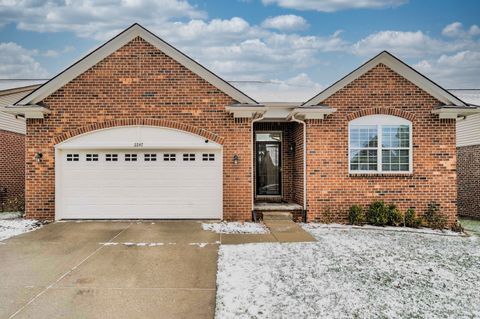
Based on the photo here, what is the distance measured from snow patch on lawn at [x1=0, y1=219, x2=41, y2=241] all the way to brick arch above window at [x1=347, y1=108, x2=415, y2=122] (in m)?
9.61

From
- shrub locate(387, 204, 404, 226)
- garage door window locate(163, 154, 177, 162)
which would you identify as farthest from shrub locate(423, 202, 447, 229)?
garage door window locate(163, 154, 177, 162)

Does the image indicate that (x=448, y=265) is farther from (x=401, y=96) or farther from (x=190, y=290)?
(x=401, y=96)

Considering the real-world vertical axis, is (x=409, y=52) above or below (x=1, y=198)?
above

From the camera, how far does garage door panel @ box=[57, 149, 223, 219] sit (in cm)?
1040

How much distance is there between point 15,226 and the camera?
368 inches

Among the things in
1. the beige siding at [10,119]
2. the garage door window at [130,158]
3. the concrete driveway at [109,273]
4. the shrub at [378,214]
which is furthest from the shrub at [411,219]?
the beige siding at [10,119]

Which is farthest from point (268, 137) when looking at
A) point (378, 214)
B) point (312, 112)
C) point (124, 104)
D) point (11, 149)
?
point (11, 149)

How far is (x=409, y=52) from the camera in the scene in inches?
1069

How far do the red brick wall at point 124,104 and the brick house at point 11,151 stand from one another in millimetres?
4885

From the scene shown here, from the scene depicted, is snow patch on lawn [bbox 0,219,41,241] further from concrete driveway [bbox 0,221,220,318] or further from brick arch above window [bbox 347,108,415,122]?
brick arch above window [bbox 347,108,415,122]

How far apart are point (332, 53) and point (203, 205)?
77.7 feet

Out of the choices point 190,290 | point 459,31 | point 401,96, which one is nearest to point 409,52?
point 459,31

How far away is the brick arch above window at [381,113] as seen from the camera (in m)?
10.5

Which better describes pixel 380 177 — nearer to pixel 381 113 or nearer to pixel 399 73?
pixel 381 113
